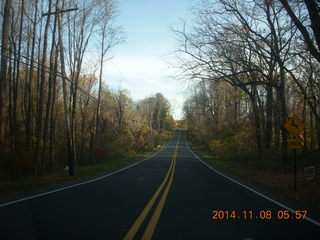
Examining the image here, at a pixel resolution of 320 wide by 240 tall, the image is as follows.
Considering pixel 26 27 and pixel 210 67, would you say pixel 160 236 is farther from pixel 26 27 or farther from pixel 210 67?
pixel 26 27

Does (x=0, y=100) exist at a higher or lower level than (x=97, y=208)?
higher

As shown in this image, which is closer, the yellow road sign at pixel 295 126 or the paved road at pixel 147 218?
the paved road at pixel 147 218

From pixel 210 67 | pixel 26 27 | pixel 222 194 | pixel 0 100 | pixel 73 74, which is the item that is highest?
pixel 26 27

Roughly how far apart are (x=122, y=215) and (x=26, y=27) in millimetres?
22978

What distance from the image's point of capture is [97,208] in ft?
25.0

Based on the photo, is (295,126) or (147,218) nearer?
(147,218)

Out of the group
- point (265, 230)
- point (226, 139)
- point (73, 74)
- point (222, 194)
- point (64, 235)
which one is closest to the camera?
point (64, 235)

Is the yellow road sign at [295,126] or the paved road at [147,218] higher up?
the yellow road sign at [295,126]

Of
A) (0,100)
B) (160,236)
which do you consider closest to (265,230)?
(160,236)

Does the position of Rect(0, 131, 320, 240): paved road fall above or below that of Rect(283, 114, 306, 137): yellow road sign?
below

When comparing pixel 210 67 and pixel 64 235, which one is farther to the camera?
pixel 210 67

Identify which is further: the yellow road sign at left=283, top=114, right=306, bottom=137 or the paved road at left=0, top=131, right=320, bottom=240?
the yellow road sign at left=283, top=114, right=306, bottom=137

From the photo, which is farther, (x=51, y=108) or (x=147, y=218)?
(x=51, y=108)

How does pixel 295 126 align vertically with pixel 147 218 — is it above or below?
above
